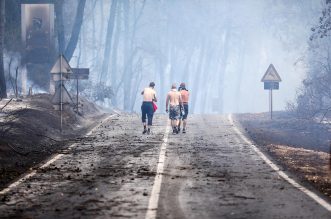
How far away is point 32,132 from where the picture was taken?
916 inches

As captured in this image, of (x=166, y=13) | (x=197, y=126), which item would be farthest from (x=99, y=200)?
(x=166, y=13)

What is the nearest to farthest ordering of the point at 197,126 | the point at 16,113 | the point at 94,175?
the point at 94,175 → the point at 16,113 → the point at 197,126

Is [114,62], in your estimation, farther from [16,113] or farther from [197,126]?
[16,113]

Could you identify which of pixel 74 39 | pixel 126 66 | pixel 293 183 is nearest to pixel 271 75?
pixel 74 39

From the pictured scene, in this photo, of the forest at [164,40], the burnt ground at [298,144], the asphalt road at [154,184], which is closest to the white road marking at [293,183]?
the asphalt road at [154,184]

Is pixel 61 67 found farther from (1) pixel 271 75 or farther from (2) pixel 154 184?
(1) pixel 271 75

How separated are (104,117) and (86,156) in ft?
55.0

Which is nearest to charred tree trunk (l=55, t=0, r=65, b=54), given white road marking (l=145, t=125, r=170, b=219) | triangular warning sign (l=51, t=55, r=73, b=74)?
triangular warning sign (l=51, t=55, r=73, b=74)

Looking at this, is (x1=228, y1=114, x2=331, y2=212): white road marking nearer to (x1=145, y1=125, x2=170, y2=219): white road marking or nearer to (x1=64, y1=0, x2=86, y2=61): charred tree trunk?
(x1=145, y1=125, x2=170, y2=219): white road marking

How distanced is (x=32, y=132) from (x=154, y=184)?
1067 cm

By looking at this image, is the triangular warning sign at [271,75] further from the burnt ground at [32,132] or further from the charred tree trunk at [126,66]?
the charred tree trunk at [126,66]

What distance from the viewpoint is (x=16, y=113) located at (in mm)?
25359

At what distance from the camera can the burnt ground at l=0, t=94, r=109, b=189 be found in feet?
56.7

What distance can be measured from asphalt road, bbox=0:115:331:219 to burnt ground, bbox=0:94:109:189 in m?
0.73
